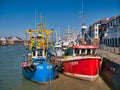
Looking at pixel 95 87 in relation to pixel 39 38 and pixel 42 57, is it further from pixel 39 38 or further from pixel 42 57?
pixel 39 38

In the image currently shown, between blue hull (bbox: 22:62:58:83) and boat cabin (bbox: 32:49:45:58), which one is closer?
blue hull (bbox: 22:62:58:83)

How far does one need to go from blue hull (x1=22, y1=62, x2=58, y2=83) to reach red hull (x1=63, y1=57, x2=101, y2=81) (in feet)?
8.21

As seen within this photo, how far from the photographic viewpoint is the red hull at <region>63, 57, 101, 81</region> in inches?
950

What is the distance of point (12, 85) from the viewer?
25266 millimetres

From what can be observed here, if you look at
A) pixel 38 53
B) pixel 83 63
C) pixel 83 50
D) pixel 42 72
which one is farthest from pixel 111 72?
pixel 38 53

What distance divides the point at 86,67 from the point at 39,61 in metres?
6.30

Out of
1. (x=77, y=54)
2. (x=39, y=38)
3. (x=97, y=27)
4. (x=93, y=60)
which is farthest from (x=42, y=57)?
(x=97, y=27)

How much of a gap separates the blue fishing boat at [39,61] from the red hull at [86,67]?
237cm

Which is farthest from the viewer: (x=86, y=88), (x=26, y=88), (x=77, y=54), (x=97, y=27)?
(x=97, y=27)

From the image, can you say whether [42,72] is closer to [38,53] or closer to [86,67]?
[86,67]

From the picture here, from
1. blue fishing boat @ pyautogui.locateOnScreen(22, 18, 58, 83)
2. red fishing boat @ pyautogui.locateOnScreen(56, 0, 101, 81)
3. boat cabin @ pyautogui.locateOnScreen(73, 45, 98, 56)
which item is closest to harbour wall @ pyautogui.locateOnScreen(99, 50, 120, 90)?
red fishing boat @ pyautogui.locateOnScreen(56, 0, 101, 81)

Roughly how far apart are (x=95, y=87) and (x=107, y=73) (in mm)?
2116

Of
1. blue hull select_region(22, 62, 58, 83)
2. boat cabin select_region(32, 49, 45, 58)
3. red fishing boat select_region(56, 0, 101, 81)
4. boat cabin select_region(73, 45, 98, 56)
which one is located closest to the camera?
blue hull select_region(22, 62, 58, 83)

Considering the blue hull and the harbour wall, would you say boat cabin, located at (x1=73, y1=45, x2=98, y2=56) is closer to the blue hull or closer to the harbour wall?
the harbour wall
